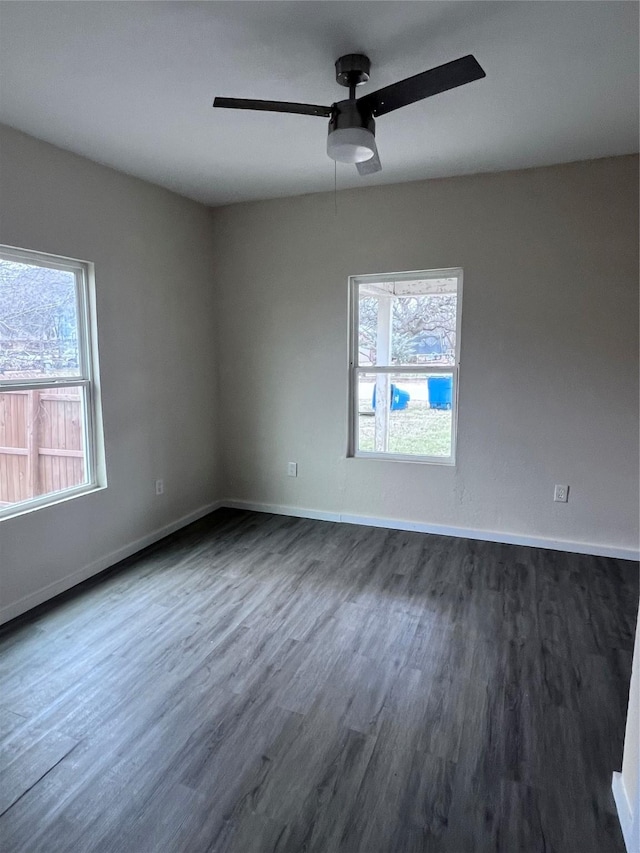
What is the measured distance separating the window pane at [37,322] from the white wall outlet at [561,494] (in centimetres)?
342

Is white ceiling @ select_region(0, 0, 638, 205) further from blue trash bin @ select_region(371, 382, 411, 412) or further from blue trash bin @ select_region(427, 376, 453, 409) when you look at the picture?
blue trash bin @ select_region(371, 382, 411, 412)

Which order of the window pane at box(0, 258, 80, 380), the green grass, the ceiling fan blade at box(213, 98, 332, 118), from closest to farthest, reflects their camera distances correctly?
the ceiling fan blade at box(213, 98, 332, 118)
the window pane at box(0, 258, 80, 380)
the green grass

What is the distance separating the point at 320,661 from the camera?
2.32 metres

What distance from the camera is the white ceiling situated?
5.84 feet

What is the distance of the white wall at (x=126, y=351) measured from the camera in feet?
8.99

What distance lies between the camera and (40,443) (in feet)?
9.64

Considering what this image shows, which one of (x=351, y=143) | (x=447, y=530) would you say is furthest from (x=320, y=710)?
(x=351, y=143)

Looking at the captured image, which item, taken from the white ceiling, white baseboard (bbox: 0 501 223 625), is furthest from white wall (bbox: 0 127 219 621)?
the white ceiling

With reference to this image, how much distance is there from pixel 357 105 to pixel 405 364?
7.05 feet

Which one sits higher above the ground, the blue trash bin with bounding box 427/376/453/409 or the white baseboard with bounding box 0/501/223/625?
the blue trash bin with bounding box 427/376/453/409

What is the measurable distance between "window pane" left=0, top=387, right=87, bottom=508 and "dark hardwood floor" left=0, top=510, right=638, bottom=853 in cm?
70

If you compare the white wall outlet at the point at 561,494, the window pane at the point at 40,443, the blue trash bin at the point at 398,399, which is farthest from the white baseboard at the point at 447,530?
the window pane at the point at 40,443

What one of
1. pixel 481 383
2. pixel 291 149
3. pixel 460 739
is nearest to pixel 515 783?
pixel 460 739

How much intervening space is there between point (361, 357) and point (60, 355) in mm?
2213
